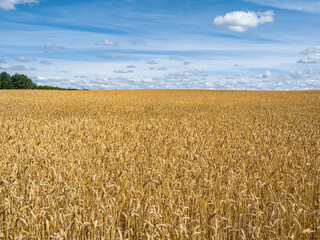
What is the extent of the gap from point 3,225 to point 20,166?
2375mm

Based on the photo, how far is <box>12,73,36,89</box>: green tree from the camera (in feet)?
322

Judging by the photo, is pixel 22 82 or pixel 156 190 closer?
pixel 156 190

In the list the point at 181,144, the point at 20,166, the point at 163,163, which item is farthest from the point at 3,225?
the point at 181,144

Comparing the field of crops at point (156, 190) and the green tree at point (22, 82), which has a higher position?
the green tree at point (22, 82)

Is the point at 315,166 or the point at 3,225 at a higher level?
the point at 315,166

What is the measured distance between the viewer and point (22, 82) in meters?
99.4

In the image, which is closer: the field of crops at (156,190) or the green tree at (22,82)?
the field of crops at (156,190)

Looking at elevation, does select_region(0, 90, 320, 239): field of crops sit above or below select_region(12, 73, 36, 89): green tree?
below

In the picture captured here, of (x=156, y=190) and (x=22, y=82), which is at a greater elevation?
(x=22, y=82)

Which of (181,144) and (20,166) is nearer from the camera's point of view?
(20,166)

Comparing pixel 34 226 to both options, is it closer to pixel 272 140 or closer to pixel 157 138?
pixel 157 138

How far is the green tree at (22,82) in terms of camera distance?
9825 centimetres

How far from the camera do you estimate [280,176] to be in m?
5.59

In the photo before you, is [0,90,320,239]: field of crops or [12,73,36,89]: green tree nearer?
[0,90,320,239]: field of crops
